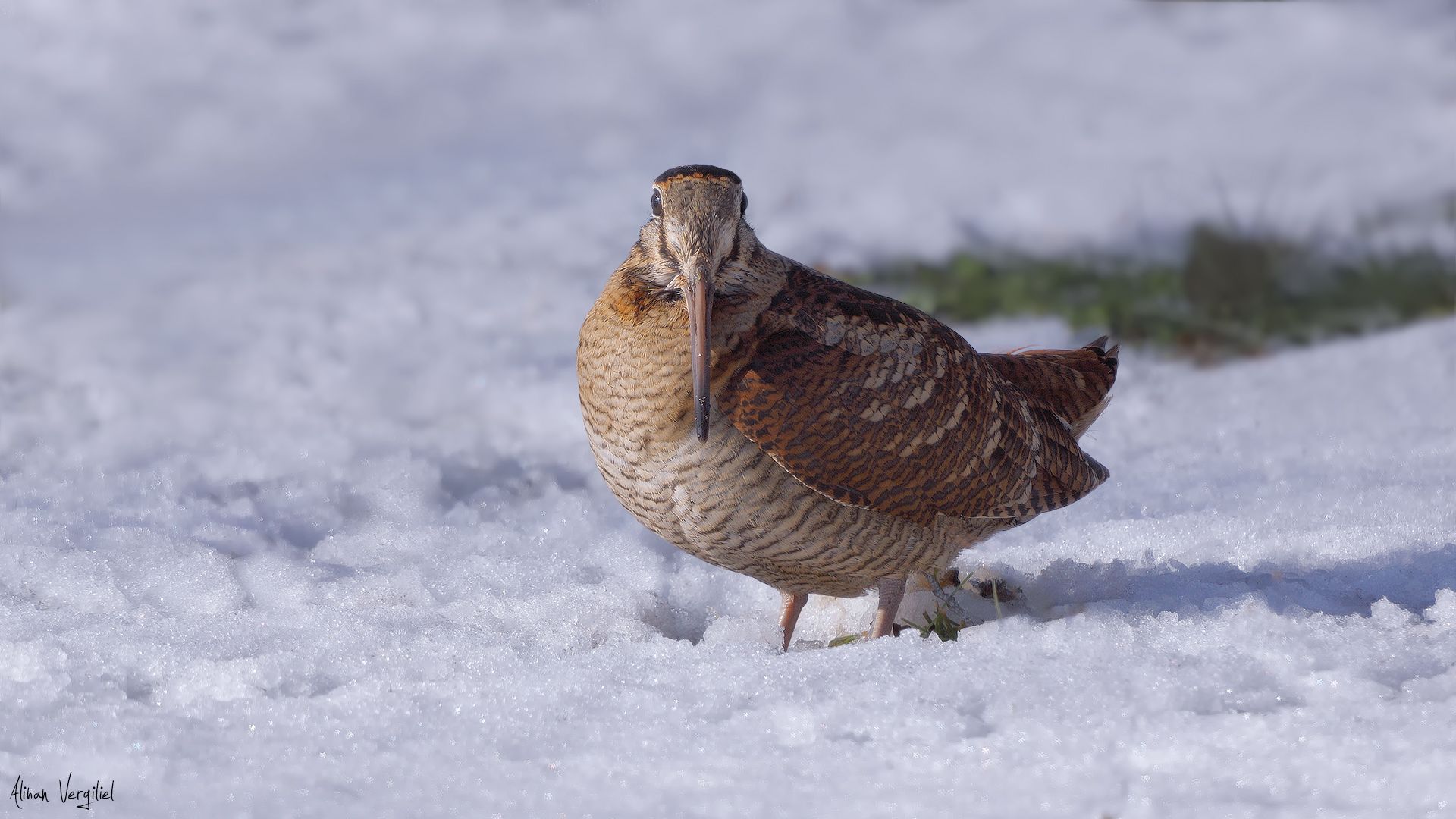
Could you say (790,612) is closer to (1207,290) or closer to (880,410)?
(880,410)

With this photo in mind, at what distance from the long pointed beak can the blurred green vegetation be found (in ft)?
13.0

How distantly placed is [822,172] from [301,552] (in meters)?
4.95

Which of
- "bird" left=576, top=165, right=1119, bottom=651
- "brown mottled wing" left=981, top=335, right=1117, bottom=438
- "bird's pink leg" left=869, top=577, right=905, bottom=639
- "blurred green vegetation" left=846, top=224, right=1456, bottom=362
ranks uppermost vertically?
"blurred green vegetation" left=846, top=224, right=1456, bottom=362

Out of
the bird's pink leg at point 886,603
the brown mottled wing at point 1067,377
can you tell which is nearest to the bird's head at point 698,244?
the bird's pink leg at point 886,603

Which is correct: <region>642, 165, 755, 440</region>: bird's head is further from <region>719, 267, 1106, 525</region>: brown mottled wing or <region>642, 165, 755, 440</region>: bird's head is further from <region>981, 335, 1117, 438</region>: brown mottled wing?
<region>981, 335, 1117, 438</region>: brown mottled wing

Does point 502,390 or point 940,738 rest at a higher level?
point 502,390

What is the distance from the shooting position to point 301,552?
3779 millimetres

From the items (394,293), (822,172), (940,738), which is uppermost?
(822,172)

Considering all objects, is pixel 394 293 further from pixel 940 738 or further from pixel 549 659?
pixel 940 738

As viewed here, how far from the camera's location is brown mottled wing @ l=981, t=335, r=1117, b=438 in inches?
140

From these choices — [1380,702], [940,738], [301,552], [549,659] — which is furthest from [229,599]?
[1380,702]
